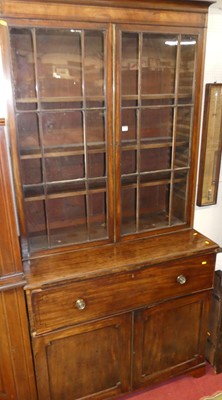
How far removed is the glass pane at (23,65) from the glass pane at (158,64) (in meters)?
0.56

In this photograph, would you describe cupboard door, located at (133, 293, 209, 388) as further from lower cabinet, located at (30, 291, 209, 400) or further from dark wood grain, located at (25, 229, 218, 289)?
dark wood grain, located at (25, 229, 218, 289)

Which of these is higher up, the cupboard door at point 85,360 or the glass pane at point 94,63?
the glass pane at point 94,63

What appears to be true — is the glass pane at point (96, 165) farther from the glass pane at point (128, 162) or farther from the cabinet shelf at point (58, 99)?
the cabinet shelf at point (58, 99)

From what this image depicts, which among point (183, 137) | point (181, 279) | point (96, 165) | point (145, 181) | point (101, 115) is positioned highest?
point (101, 115)

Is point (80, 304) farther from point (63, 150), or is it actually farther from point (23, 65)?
point (23, 65)

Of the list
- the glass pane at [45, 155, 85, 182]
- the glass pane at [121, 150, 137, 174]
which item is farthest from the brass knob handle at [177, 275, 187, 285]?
the glass pane at [45, 155, 85, 182]

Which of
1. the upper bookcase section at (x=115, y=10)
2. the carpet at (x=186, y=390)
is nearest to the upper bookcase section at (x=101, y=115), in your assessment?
the upper bookcase section at (x=115, y=10)

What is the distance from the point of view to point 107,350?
5.43ft

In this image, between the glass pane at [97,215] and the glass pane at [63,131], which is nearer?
the glass pane at [63,131]

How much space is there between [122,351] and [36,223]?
802 mm

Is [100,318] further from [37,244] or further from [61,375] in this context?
[37,244]

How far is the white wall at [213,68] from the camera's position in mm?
1827

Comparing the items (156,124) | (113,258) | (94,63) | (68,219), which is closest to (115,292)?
(113,258)

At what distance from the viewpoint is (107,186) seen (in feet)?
5.46
